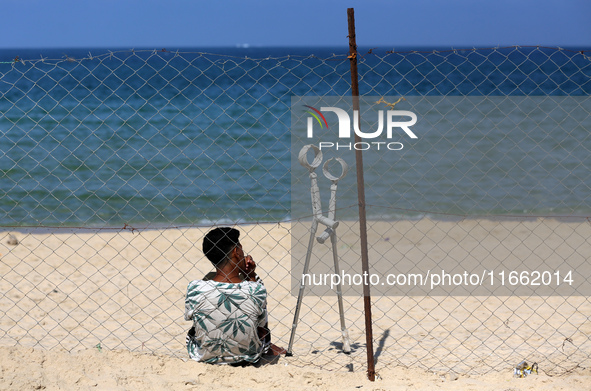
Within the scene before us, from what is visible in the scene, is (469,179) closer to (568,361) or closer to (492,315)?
(492,315)

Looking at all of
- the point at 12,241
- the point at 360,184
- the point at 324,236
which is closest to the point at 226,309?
the point at 324,236

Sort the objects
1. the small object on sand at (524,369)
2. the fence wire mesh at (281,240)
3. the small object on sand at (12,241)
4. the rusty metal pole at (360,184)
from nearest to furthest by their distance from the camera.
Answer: the rusty metal pole at (360,184) < the small object on sand at (524,369) < the fence wire mesh at (281,240) < the small object on sand at (12,241)

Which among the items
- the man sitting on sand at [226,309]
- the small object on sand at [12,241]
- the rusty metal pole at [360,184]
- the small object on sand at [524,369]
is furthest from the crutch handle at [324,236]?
the small object on sand at [12,241]

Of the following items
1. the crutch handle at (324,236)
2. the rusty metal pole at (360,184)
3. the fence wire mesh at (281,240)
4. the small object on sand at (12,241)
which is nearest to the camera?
the rusty metal pole at (360,184)

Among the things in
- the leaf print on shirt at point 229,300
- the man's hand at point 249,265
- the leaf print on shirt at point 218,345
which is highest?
the man's hand at point 249,265

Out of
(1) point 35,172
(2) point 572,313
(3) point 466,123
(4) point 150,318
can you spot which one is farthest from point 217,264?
(3) point 466,123

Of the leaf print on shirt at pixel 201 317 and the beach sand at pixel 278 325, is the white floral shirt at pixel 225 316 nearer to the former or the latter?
the leaf print on shirt at pixel 201 317

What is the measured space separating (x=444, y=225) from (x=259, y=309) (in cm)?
423

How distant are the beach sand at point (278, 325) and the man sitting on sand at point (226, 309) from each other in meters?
0.10

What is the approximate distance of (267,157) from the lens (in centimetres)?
1053

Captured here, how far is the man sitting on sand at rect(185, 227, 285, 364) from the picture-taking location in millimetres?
3164

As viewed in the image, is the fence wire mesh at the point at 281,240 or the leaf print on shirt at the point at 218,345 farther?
the fence wire mesh at the point at 281,240

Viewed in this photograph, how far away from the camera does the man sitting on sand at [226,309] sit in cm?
316

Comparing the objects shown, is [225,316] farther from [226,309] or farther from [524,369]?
[524,369]
